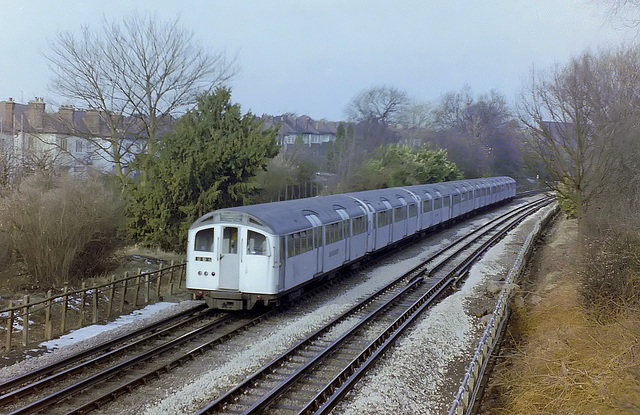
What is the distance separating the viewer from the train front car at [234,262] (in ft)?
42.2

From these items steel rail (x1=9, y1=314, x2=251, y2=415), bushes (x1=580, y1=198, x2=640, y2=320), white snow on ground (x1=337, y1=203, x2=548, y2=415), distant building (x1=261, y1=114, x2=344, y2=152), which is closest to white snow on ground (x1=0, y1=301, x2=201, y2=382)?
steel rail (x1=9, y1=314, x2=251, y2=415)

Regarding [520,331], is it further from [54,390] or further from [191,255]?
[54,390]

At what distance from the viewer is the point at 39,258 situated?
1568 cm

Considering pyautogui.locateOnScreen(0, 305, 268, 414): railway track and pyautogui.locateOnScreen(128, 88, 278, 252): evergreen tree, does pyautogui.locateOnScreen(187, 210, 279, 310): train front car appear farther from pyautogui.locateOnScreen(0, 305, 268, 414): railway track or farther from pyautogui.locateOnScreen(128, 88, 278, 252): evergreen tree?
pyautogui.locateOnScreen(128, 88, 278, 252): evergreen tree

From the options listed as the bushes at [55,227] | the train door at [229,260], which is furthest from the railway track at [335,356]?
the bushes at [55,227]

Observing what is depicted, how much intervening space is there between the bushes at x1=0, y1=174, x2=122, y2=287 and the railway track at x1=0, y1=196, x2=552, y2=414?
15.9 ft

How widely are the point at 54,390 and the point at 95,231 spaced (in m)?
8.53

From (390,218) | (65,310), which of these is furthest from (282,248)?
(390,218)

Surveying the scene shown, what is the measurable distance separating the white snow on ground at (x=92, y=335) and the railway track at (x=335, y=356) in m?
3.75

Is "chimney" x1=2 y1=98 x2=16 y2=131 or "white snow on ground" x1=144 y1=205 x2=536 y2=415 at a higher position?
"chimney" x1=2 y1=98 x2=16 y2=131

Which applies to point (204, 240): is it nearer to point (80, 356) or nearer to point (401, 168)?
point (80, 356)

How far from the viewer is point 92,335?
38.5 feet

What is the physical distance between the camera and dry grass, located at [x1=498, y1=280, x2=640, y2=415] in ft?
24.4

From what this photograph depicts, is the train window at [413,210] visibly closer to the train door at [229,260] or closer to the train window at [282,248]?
the train window at [282,248]
